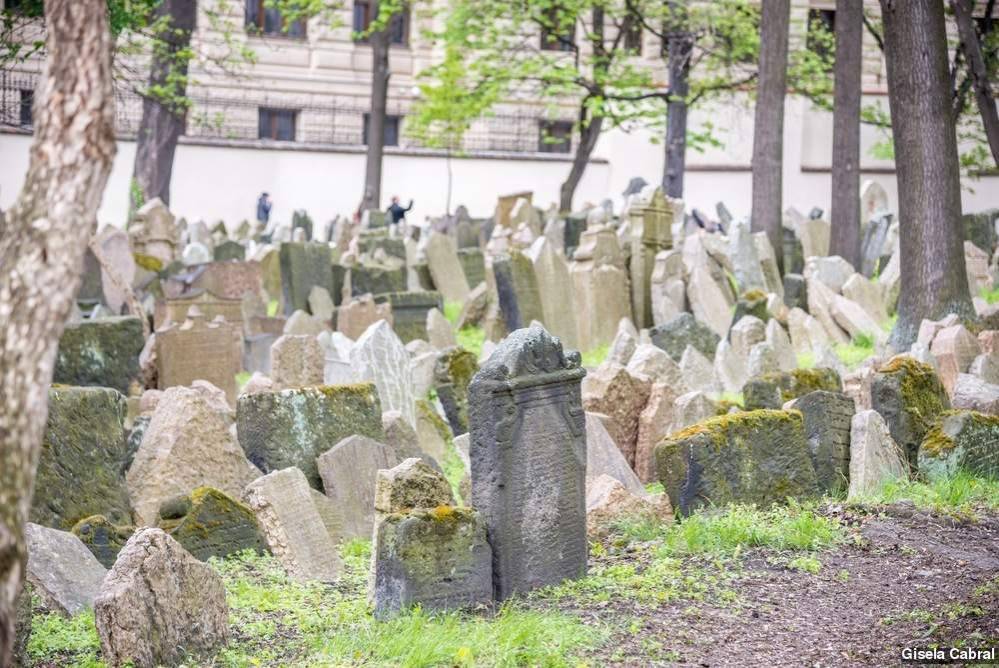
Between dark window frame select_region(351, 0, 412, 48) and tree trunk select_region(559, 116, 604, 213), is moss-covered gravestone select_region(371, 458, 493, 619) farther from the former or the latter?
dark window frame select_region(351, 0, 412, 48)

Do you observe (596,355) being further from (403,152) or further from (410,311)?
(403,152)

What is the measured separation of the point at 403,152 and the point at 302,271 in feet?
58.0

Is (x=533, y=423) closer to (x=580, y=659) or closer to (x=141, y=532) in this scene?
(x=580, y=659)

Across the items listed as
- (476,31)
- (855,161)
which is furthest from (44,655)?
(476,31)

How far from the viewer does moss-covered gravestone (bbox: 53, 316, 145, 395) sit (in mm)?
11594

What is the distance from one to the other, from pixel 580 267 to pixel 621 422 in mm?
6155

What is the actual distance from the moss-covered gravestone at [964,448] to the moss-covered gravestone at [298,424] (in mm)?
3312

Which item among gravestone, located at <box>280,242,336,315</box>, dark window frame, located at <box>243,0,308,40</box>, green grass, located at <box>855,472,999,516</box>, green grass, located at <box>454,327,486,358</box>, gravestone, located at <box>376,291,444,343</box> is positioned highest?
dark window frame, located at <box>243,0,308,40</box>

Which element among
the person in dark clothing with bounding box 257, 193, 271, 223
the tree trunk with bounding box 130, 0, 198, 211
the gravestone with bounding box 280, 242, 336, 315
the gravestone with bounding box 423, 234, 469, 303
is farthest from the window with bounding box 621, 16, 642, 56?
the gravestone with bounding box 280, 242, 336, 315

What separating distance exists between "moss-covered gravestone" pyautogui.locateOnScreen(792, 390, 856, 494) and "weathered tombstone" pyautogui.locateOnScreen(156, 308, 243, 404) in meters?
5.46

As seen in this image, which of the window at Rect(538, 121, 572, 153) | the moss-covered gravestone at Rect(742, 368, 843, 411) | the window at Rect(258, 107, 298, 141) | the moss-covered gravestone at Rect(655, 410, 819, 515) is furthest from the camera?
the window at Rect(538, 121, 572, 153)

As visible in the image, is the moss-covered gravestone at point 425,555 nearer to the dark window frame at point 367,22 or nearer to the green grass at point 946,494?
the green grass at point 946,494

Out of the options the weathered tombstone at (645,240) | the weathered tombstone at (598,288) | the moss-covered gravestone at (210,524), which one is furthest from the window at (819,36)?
the moss-covered gravestone at (210,524)

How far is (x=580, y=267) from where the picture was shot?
16016 mm
